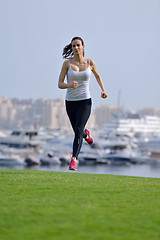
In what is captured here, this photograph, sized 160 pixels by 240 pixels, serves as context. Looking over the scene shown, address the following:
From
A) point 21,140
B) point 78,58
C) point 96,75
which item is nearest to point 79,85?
point 78,58

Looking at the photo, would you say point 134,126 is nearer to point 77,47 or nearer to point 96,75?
point 96,75

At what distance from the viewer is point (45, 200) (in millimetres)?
4145

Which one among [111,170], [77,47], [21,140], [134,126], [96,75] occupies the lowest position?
[111,170]

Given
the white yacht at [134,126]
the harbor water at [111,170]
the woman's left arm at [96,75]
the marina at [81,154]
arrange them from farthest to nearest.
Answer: the white yacht at [134,126]
the marina at [81,154]
the harbor water at [111,170]
the woman's left arm at [96,75]

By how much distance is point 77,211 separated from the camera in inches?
143

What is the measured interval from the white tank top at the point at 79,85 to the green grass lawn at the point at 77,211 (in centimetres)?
157

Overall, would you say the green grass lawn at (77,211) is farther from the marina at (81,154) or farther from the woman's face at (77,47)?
the marina at (81,154)

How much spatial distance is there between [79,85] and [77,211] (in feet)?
10.1

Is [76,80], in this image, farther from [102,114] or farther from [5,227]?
[102,114]

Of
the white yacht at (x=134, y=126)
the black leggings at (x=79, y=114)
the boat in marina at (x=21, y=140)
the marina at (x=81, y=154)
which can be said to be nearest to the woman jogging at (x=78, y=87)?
the black leggings at (x=79, y=114)

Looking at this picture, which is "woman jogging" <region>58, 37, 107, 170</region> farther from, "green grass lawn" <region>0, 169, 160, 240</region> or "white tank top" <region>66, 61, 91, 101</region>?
"green grass lawn" <region>0, 169, 160, 240</region>

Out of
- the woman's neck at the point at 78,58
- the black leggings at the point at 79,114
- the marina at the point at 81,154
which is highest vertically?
the woman's neck at the point at 78,58

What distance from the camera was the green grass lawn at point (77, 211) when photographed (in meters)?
3.01

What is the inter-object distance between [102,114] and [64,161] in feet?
396
